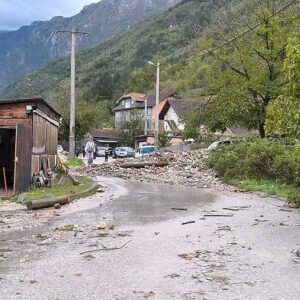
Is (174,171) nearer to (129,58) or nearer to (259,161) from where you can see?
(259,161)

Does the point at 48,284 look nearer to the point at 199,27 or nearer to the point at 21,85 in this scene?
the point at 199,27

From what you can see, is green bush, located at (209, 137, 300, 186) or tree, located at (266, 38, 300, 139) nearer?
tree, located at (266, 38, 300, 139)

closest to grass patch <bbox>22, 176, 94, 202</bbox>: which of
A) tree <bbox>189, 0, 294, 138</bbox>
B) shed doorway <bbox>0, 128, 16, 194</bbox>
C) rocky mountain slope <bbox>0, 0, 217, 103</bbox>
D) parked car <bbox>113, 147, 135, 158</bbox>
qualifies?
shed doorway <bbox>0, 128, 16, 194</bbox>

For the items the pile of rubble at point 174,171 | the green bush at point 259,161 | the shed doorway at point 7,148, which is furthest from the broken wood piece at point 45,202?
the shed doorway at point 7,148

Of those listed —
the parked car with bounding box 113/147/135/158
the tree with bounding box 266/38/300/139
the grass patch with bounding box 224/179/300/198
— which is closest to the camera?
the tree with bounding box 266/38/300/139

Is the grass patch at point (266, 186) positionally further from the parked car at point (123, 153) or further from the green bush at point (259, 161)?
the parked car at point (123, 153)

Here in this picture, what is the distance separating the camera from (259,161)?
2222 cm

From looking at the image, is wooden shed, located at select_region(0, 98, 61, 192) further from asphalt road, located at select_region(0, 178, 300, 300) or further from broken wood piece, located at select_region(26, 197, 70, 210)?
asphalt road, located at select_region(0, 178, 300, 300)

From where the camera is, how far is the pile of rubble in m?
24.3

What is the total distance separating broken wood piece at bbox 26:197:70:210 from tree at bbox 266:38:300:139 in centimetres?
635

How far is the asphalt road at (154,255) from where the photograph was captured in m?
6.48

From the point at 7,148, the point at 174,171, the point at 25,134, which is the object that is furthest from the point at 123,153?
the point at 25,134

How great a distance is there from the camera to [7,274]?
23.5 feet

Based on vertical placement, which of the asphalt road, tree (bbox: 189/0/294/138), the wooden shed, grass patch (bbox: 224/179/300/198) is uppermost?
tree (bbox: 189/0/294/138)
